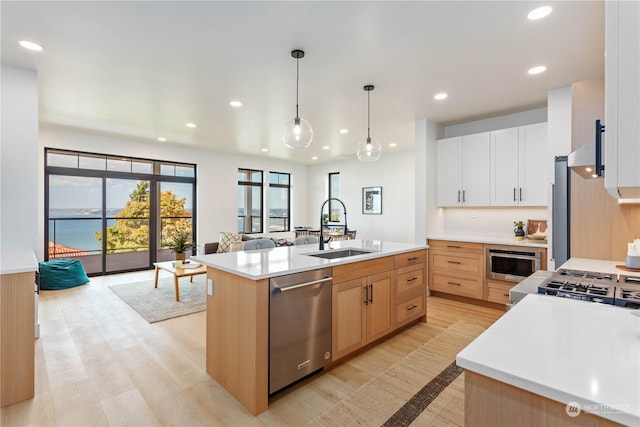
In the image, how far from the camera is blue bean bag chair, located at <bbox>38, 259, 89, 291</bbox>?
495cm

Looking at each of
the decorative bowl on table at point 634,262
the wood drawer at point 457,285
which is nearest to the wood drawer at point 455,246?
the wood drawer at point 457,285

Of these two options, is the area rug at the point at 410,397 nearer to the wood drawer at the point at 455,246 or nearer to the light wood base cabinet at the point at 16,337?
the wood drawer at the point at 455,246

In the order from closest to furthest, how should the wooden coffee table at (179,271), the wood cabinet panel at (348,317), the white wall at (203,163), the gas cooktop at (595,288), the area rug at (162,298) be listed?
the gas cooktop at (595,288), the wood cabinet panel at (348,317), the area rug at (162,298), the wooden coffee table at (179,271), the white wall at (203,163)

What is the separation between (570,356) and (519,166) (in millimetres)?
3996

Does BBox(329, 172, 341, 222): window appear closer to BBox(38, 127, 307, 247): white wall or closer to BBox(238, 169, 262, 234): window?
BBox(38, 127, 307, 247): white wall

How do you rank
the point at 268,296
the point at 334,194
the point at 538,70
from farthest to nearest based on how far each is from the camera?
the point at 334,194, the point at 538,70, the point at 268,296

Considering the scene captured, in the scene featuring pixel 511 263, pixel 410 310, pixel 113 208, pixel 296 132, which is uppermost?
pixel 296 132

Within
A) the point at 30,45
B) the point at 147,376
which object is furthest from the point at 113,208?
the point at 147,376

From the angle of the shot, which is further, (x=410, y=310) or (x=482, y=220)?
(x=482, y=220)

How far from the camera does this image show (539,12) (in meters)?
2.18

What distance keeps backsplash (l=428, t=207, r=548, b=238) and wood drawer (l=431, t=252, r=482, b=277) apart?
451mm

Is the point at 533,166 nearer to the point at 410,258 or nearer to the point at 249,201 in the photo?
the point at 410,258

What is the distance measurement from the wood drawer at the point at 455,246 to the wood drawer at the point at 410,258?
114cm

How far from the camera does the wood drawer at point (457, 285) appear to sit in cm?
424
